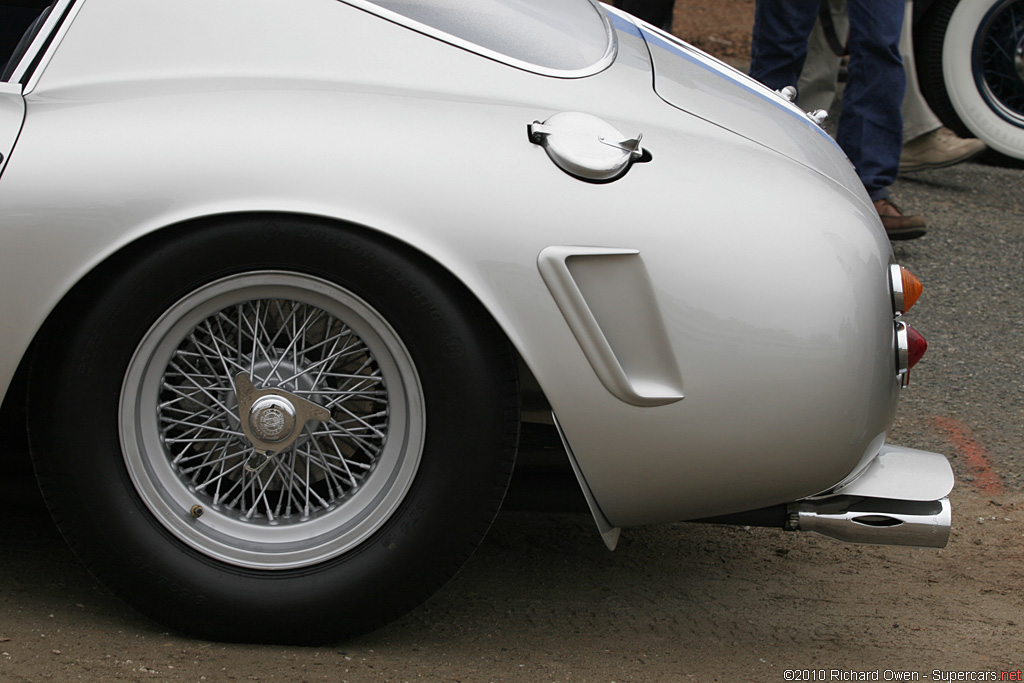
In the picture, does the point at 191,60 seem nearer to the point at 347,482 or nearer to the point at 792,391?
the point at 347,482

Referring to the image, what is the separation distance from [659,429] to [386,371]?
1.70 feet

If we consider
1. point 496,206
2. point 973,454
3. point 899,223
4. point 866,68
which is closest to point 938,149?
point 899,223

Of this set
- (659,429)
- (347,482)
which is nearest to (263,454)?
(347,482)

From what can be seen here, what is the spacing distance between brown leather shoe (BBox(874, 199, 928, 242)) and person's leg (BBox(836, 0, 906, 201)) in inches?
3.5

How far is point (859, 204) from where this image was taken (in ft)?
7.31

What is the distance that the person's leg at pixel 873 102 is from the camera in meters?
4.46

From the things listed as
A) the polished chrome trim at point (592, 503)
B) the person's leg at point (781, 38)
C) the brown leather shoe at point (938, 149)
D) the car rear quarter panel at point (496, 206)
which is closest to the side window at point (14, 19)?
the car rear quarter panel at point (496, 206)

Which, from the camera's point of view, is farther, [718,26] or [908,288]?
[718,26]

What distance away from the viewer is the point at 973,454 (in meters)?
3.37

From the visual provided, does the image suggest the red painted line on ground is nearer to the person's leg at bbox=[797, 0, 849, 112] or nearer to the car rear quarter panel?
the car rear quarter panel

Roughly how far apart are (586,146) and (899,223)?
3095mm

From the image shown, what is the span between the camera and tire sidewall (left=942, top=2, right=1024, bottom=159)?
5.48 m

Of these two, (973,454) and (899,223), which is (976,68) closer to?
(899,223)

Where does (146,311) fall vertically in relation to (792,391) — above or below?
above
